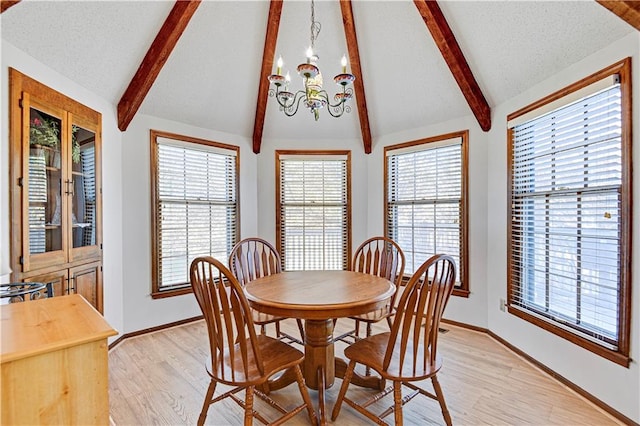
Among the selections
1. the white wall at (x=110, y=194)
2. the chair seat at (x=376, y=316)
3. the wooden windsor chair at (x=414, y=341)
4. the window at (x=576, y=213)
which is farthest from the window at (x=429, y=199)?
the white wall at (x=110, y=194)

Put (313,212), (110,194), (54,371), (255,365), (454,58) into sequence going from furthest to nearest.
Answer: (313,212) → (110,194) → (454,58) → (255,365) → (54,371)

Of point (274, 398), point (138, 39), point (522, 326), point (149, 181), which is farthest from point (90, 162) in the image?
point (522, 326)

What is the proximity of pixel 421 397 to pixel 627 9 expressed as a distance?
2629mm

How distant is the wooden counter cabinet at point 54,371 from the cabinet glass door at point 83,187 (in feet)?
5.74

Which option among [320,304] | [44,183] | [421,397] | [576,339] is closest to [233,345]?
[320,304]

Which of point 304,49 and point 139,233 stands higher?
point 304,49

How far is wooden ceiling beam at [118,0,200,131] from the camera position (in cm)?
262

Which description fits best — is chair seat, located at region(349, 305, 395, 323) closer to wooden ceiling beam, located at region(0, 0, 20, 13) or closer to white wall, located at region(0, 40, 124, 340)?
white wall, located at region(0, 40, 124, 340)

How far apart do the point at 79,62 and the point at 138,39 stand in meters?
0.50

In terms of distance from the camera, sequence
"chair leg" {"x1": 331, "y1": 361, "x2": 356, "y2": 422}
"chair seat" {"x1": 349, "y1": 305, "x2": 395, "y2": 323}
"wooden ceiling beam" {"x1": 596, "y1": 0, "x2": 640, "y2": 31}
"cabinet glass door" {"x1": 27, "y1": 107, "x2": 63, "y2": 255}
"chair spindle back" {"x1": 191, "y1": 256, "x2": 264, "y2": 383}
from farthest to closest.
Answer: "chair seat" {"x1": 349, "y1": 305, "x2": 395, "y2": 323}, "cabinet glass door" {"x1": 27, "y1": 107, "x2": 63, "y2": 255}, "chair leg" {"x1": 331, "y1": 361, "x2": 356, "y2": 422}, "wooden ceiling beam" {"x1": 596, "y1": 0, "x2": 640, "y2": 31}, "chair spindle back" {"x1": 191, "y1": 256, "x2": 264, "y2": 383}

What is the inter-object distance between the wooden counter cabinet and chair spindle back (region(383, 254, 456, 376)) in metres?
1.24

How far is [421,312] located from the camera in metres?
1.60

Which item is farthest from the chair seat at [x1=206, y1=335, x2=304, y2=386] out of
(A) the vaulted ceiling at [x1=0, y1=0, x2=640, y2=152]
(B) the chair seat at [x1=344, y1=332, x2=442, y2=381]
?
(A) the vaulted ceiling at [x1=0, y1=0, x2=640, y2=152]

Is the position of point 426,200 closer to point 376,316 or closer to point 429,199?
point 429,199
